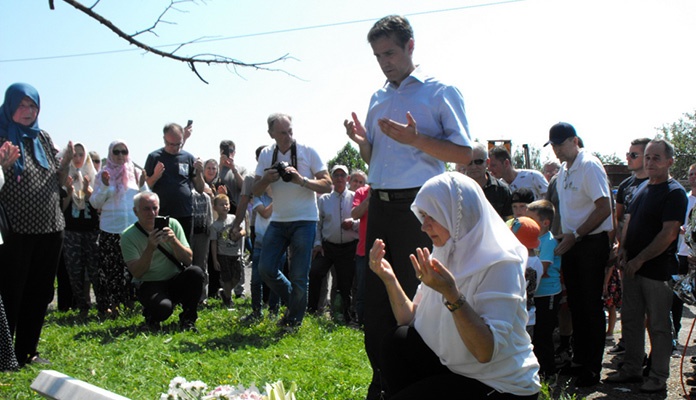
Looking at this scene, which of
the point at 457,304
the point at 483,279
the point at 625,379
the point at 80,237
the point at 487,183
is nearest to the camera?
the point at 457,304

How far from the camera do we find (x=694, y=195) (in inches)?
308

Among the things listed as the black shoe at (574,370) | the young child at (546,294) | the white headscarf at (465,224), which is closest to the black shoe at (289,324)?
the young child at (546,294)

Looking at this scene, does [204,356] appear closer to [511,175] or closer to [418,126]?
[418,126]

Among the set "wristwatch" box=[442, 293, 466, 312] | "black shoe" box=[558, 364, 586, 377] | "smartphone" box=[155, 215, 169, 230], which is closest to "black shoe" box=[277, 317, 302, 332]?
"smartphone" box=[155, 215, 169, 230]

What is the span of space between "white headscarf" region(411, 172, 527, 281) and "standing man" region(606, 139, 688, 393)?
2823 mm

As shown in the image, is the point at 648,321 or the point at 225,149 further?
the point at 225,149

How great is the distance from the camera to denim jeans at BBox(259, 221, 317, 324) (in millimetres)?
6660

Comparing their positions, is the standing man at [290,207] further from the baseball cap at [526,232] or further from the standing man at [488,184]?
the baseball cap at [526,232]

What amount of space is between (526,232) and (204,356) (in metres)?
2.93

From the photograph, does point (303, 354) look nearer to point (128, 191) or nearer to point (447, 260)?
point (447, 260)

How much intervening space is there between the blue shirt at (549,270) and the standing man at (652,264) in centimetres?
57

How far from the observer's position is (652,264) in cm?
525

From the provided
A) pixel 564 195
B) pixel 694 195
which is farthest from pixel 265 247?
pixel 694 195

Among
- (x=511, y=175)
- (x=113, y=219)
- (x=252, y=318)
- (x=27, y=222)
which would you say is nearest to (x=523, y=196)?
(x=511, y=175)
